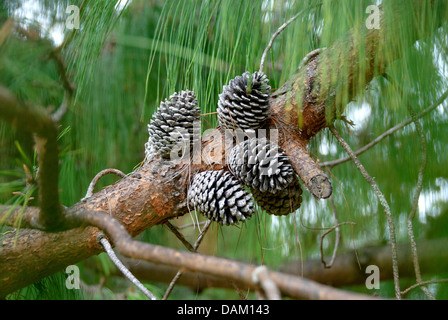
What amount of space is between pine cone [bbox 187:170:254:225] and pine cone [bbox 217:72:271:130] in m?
0.09

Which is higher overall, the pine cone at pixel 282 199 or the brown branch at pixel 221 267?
the pine cone at pixel 282 199

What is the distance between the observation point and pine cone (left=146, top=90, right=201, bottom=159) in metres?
0.58

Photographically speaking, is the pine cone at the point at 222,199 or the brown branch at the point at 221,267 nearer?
the brown branch at the point at 221,267

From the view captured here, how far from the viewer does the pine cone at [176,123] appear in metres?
0.58

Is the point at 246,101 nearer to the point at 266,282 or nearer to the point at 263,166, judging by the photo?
the point at 263,166

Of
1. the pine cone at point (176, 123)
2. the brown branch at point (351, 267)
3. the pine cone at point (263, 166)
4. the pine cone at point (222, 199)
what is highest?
the pine cone at point (176, 123)

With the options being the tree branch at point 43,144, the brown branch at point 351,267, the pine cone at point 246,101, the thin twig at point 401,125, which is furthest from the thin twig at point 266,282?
the brown branch at point 351,267

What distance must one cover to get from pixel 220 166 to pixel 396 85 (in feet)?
0.94

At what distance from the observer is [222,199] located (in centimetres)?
53

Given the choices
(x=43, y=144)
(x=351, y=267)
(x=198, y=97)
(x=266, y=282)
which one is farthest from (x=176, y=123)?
(x=351, y=267)

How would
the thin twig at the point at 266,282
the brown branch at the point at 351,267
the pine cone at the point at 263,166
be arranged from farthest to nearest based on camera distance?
the brown branch at the point at 351,267 → the pine cone at the point at 263,166 → the thin twig at the point at 266,282

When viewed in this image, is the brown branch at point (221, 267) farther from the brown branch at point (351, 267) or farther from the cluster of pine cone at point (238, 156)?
the brown branch at point (351, 267)

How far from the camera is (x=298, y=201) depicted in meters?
0.59
